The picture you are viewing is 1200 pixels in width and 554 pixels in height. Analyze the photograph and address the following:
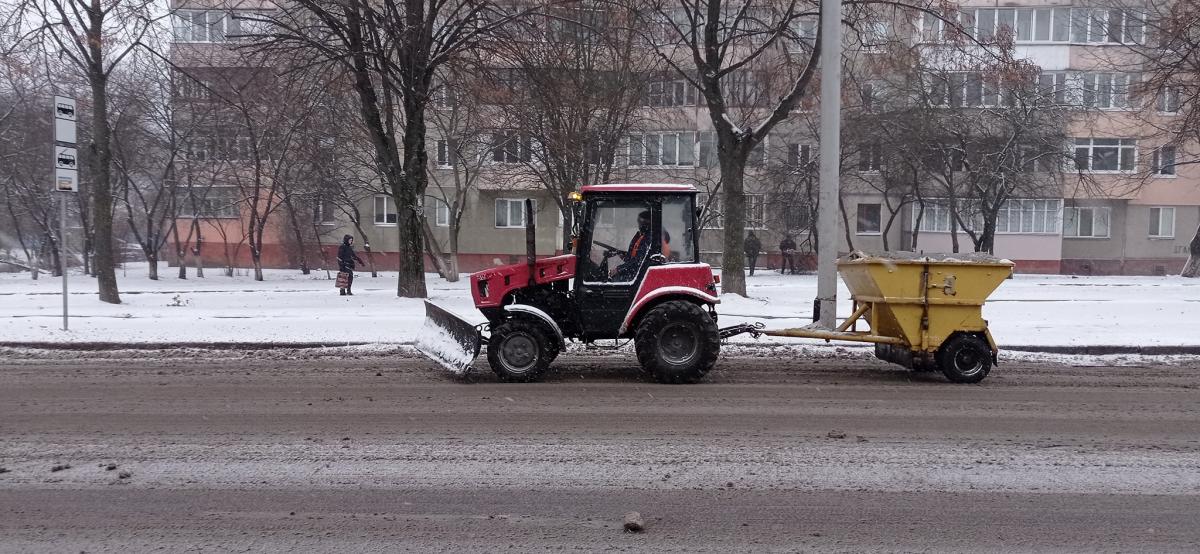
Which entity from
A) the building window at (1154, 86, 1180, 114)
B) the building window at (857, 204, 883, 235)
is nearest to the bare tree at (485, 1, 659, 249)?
the building window at (1154, 86, 1180, 114)

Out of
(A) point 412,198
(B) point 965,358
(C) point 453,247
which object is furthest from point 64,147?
(C) point 453,247

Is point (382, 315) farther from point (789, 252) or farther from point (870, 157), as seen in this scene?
point (789, 252)

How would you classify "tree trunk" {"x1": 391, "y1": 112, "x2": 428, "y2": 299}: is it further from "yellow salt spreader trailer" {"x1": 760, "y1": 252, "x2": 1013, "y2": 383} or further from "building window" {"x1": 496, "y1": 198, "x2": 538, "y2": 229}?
"building window" {"x1": 496, "y1": 198, "x2": 538, "y2": 229}

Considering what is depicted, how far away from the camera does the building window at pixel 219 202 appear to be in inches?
1452

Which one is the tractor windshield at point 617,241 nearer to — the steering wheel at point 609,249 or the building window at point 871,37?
the steering wheel at point 609,249

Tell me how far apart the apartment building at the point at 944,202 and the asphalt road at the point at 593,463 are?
77.4 feet

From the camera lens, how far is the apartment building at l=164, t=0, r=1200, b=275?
Answer: 112 feet

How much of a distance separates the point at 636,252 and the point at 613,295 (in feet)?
1.72

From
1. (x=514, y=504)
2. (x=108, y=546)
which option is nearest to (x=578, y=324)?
(x=514, y=504)

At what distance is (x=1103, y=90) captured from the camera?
1310 inches

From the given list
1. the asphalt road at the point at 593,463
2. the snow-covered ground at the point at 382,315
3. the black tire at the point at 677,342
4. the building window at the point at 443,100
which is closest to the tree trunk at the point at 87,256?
the snow-covered ground at the point at 382,315

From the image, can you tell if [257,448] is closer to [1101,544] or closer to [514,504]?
[514,504]

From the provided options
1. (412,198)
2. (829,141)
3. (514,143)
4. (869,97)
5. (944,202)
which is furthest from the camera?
(944,202)

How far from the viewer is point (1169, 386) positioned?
32.0 feet
